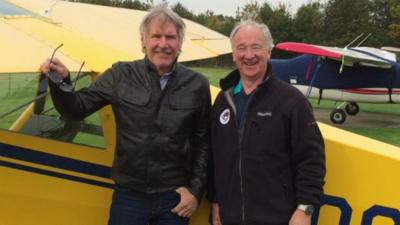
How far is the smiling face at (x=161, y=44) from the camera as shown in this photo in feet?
7.65

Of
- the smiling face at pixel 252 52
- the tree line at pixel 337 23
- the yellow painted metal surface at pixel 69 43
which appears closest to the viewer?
the smiling face at pixel 252 52

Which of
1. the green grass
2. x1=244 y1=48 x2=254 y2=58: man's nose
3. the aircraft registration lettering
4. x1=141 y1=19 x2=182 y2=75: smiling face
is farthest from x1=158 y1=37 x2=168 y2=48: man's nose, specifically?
the green grass

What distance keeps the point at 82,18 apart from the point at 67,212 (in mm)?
3157

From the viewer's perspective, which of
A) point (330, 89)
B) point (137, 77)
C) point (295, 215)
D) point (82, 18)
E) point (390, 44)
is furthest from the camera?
→ point (390, 44)

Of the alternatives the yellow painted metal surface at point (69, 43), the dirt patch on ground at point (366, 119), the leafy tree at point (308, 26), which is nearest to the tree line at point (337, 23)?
the leafy tree at point (308, 26)

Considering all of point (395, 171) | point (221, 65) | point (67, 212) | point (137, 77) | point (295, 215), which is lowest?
point (221, 65)

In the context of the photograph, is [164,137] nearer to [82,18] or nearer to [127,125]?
[127,125]

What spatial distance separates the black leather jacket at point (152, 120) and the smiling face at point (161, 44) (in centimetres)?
4

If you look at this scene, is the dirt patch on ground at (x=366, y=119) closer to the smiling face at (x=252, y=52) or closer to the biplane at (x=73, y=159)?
the biplane at (x=73, y=159)

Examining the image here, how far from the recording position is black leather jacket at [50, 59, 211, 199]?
7.55 ft

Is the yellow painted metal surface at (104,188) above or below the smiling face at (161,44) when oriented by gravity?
below

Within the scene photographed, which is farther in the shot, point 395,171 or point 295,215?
point 395,171

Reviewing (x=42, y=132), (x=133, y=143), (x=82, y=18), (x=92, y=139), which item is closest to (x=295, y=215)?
(x=133, y=143)

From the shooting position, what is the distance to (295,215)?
2.20 m
